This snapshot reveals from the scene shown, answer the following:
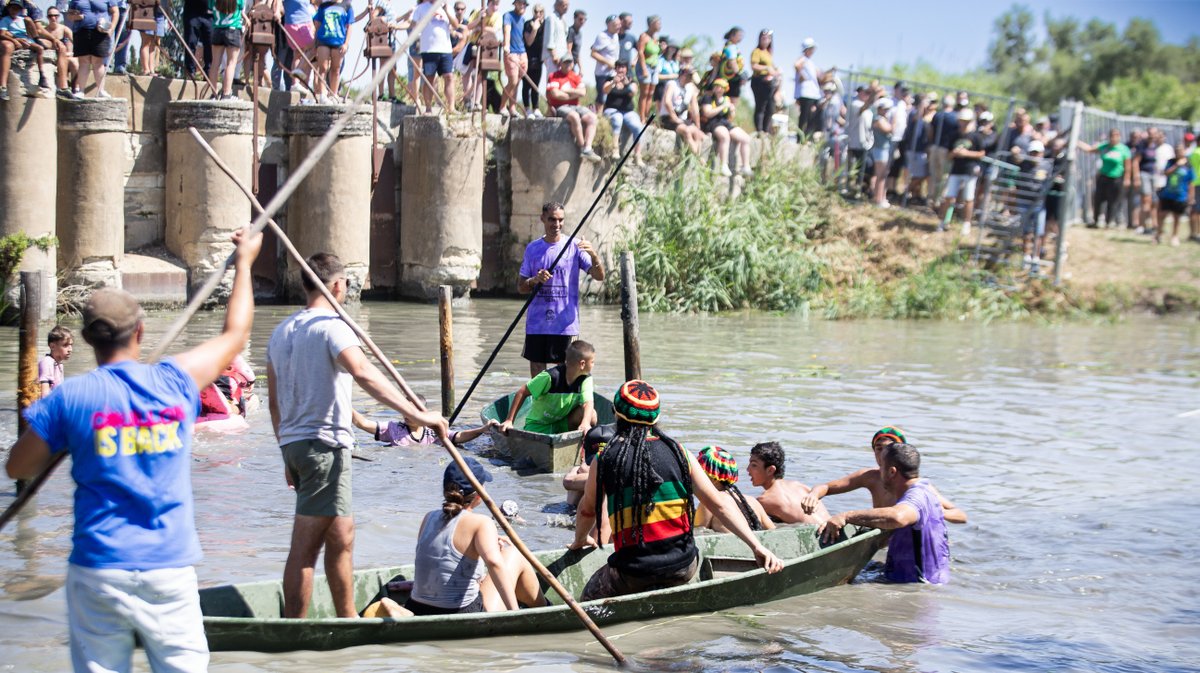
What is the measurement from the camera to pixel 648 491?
22.1 ft

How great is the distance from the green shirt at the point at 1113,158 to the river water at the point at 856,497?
222 inches

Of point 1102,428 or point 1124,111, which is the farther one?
point 1124,111

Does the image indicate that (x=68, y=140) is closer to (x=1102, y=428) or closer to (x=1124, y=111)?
(x=1102, y=428)

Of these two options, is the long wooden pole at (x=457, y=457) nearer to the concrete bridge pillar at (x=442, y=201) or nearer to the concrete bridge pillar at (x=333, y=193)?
the concrete bridge pillar at (x=333, y=193)

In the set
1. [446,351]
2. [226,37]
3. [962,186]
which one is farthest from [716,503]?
[962,186]

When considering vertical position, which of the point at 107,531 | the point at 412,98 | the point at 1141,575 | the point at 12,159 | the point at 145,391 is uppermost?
the point at 412,98

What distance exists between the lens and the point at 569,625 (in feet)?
22.8

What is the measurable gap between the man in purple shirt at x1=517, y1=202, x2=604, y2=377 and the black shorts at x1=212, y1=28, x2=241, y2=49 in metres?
7.63

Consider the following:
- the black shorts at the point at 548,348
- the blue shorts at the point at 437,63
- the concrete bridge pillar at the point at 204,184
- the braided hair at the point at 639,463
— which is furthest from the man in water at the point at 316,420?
the blue shorts at the point at 437,63

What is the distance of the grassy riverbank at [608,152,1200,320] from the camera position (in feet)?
73.2

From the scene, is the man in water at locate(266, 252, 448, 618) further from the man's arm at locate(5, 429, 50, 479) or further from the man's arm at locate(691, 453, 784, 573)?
the man's arm at locate(5, 429, 50, 479)

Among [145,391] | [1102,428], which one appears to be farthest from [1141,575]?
[145,391]

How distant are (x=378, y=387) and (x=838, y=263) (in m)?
18.7

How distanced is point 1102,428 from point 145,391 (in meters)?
11.9
